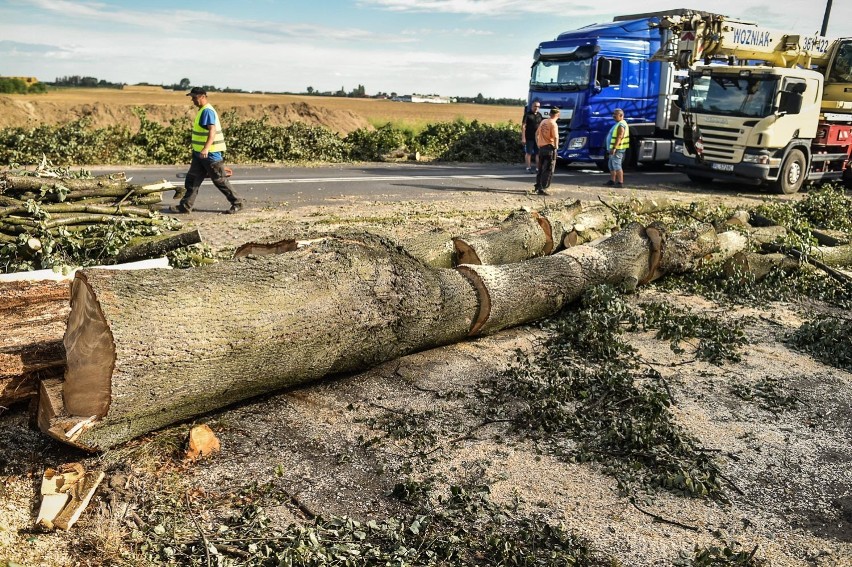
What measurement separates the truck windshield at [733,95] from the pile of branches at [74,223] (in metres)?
11.8

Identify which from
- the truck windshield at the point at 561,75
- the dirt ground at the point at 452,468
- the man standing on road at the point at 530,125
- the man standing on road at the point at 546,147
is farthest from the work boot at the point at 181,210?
the truck windshield at the point at 561,75

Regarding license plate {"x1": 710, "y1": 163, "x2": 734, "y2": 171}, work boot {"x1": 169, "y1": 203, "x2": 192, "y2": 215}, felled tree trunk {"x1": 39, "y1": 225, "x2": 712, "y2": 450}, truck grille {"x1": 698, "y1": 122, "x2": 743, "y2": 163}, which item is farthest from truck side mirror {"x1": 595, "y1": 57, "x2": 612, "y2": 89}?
felled tree trunk {"x1": 39, "y1": 225, "x2": 712, "y2": 450}

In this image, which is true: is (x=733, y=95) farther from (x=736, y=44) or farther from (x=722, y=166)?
(x=736, y=44)

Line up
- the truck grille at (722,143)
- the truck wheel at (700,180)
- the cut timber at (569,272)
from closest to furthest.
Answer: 1. the cut timber at (569,272)
2. the truck grille at (722,143)
3. the truck wheel at (700,180)

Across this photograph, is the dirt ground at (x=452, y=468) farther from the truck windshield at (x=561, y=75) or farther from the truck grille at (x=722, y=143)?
the truck windshield at (x=561, y=75)

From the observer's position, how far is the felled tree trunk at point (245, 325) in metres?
3.51

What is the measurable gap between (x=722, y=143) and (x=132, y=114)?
2027cm

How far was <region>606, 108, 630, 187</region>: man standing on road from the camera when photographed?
14.4 metres

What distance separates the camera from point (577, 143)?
17.4 metres

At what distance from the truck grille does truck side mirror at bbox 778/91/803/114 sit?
35.1 inches

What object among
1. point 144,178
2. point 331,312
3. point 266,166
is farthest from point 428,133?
point 331,312

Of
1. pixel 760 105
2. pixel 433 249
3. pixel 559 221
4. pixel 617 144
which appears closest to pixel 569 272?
pixel 433 249

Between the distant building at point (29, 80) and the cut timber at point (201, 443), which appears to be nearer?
the cut timber at point (201, 443)

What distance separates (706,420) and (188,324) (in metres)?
3.26
